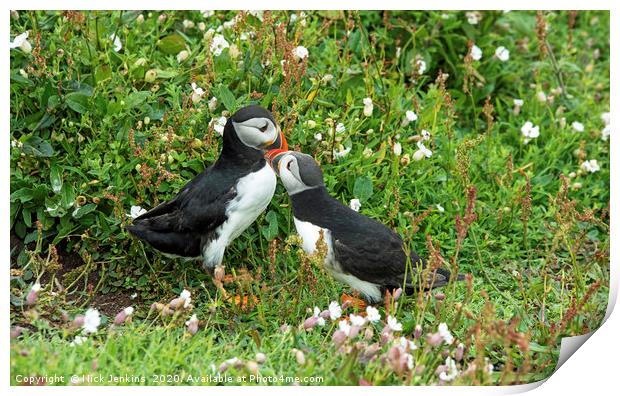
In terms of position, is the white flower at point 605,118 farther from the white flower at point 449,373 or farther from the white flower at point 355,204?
the white flower at point 449,373

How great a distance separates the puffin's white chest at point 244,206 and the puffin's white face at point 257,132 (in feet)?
0.32

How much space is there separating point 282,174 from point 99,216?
31.0 inches

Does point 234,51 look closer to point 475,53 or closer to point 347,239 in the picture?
point 347,239

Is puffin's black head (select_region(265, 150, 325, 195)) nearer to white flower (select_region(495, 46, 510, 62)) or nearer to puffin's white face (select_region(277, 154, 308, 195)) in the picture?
puffin's white face (select_region(277, 154, 308, 195))

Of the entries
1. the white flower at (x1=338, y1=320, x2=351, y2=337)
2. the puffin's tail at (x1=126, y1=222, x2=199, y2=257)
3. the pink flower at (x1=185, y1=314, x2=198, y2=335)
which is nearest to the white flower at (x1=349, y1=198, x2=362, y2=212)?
the puffin's tail at (x1=126, y1=222, x2=199, y2=257)

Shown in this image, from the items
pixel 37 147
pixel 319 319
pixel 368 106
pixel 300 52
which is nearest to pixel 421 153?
pixel 368 106

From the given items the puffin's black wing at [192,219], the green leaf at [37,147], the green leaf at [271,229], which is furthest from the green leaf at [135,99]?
the green leaf at [271,229]

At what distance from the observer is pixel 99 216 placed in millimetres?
4086

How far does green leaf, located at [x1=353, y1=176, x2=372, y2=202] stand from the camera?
4270 mm

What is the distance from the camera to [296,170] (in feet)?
12.6

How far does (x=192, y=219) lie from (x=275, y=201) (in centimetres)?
46

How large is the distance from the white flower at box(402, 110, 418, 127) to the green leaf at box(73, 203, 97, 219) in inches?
56.2
